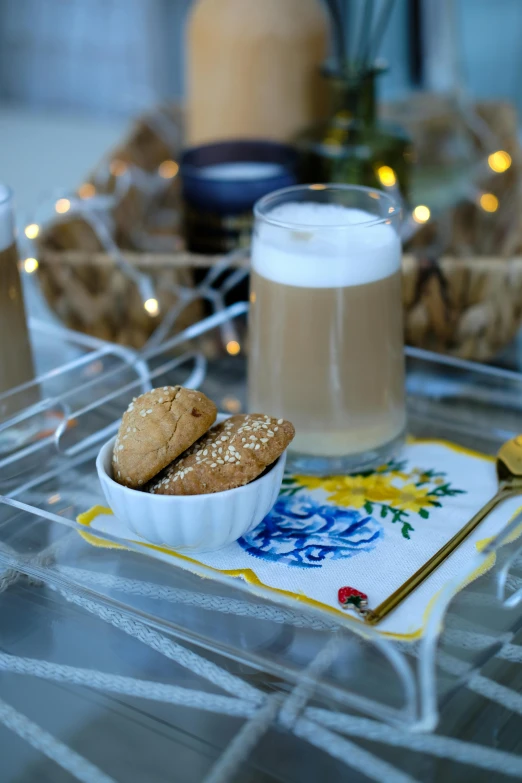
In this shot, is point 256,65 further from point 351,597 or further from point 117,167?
point 351,597

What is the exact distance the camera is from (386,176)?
0.75 metres

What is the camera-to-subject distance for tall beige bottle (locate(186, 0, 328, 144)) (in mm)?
836

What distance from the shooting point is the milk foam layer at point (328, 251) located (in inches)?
19.0

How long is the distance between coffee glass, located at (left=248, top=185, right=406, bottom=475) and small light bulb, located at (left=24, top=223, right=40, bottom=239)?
10.6 inches

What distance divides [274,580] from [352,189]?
237 millimetres

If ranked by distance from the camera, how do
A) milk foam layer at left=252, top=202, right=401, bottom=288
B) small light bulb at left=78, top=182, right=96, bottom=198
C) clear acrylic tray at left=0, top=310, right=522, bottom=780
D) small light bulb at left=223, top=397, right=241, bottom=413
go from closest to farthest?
clear acrylic tray at left=0, top=310, right=522, bottom=780
milk foam layer at left=252, top=202, right=401, bottom=288
small light bulb at left=223, top=397, right=241, bottom=413
small light bulb at left=78, top=182, right=96, bottom=198

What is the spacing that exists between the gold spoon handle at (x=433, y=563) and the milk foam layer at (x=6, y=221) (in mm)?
306

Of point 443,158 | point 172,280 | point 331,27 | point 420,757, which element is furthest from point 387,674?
point 331,27

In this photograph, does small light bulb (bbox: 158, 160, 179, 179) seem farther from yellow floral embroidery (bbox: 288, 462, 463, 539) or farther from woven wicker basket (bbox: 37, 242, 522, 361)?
yellow floral embroidery (bbox: 288, 462, 463, 539)

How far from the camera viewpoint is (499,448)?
561 millimetres

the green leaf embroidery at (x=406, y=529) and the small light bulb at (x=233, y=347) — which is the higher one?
the small light bulb at (x=233, y=347)

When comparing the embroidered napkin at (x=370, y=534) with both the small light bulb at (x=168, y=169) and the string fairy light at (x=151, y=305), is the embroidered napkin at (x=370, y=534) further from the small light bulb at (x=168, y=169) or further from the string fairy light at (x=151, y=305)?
the small light bulb at (x=168, y=169)

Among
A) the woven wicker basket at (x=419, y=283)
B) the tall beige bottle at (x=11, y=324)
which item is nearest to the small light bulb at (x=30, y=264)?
the woven wicker basket at (x=419, y=283)

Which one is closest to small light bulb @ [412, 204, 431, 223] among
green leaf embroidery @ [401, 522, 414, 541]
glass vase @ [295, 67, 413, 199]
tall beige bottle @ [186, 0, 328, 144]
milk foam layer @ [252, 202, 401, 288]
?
glass vase @ [295, 67, 413, 199]
